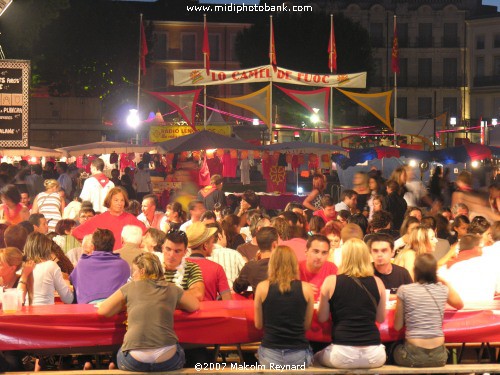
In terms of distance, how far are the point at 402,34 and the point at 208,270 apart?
9070 centimetres

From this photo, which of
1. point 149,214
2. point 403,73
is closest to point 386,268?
point 149,214

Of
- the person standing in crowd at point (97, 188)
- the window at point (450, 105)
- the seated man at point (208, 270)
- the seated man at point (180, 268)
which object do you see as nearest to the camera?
the seated man at point (180, 268)

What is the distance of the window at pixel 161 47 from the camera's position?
93062mm

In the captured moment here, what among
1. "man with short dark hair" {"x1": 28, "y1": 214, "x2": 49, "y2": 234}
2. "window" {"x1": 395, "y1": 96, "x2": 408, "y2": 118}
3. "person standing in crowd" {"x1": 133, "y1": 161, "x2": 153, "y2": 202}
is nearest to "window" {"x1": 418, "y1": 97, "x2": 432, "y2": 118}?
"window" {"x1": 395, "y1": 96, "x2": 408, "y2": 118}

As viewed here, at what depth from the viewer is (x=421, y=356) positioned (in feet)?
28.7

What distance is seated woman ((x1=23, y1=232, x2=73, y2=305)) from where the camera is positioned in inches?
385

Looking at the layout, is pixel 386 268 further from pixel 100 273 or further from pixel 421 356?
pixel 100 273

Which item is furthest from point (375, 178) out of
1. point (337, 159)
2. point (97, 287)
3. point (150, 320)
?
point (337, 159)

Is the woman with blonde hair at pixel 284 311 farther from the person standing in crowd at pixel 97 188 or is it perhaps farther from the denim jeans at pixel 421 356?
the person standing in crowd at pixel 97 188

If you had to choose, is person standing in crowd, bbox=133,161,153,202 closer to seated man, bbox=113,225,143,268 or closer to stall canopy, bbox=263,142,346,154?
stall canopy, bbox=263,142,346,154

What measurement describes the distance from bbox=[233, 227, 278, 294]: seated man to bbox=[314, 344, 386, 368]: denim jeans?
5.11 feet

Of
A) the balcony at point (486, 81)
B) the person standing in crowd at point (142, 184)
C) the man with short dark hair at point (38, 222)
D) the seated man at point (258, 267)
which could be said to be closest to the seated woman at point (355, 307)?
the seated man at point (258, 267)

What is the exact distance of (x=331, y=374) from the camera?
8.66 meters

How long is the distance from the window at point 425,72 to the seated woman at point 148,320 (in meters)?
91.2
